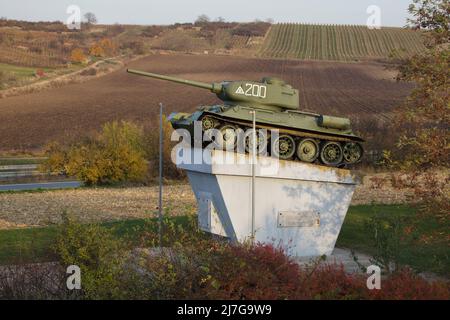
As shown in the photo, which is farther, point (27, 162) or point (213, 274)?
point (27, 162)

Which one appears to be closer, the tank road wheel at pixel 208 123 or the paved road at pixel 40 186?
the tank road wheel at pixel 208 123

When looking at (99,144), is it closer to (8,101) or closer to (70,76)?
(8,101)

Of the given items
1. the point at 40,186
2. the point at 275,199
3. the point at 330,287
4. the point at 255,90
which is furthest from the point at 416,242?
the point at 40,186

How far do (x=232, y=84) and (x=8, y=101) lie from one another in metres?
49.4

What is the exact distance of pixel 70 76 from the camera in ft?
245

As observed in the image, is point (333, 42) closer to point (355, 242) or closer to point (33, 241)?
point (355, 242)

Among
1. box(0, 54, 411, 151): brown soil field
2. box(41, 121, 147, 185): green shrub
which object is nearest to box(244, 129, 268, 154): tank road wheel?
box(41, 121, 147, 185): green shrub

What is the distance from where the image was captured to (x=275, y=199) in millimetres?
17859

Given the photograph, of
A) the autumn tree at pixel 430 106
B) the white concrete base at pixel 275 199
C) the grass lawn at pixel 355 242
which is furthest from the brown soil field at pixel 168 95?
the autumn tree at pixel 430 106

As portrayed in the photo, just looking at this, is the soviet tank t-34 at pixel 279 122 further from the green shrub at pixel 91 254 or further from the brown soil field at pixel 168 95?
the brown soil field at pixel 168 95

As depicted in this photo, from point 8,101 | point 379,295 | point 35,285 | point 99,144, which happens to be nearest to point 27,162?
point 99,144

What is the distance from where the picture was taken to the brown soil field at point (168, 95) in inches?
2156

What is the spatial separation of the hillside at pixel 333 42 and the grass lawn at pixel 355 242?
2166 inches

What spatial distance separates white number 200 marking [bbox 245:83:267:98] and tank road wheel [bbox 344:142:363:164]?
2.47 meters
